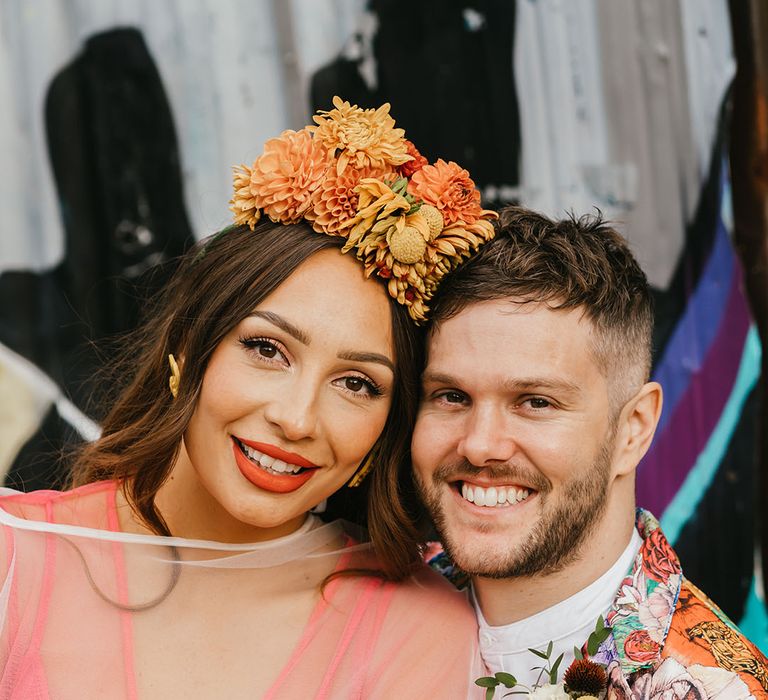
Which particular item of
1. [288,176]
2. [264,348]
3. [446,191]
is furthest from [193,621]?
[446,191]

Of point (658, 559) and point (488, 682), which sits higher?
point (658, 559)

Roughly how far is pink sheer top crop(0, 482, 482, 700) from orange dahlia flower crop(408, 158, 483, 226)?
1041mm

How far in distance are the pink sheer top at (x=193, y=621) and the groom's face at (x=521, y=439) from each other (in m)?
0.29

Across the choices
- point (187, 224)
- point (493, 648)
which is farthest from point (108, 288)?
point (493, 648)

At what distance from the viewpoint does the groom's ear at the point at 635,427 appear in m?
2.59

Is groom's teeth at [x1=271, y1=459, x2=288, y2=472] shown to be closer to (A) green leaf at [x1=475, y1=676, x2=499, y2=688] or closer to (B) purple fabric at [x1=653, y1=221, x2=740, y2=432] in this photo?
(A) green leaf at [x1=475, y1=676, x2=499, y2=688]

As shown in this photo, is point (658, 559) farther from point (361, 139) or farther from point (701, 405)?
point (701, 405)

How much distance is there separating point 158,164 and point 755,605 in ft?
11.1

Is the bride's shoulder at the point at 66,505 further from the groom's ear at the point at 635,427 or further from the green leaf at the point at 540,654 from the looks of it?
the groom's ear at the point at 635,427

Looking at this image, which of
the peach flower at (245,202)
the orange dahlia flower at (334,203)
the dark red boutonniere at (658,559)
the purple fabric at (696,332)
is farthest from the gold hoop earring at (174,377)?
the purple fabric at (696,332)

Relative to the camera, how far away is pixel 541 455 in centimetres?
242

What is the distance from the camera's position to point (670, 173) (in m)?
4.26

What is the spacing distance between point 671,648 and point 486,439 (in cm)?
69

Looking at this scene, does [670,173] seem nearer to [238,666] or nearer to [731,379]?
[731,379]
